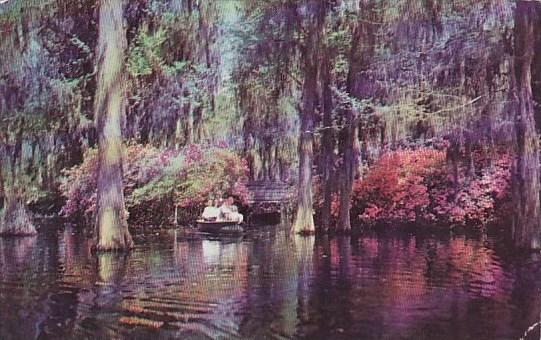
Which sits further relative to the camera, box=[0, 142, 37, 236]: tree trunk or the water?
box=[0, 142, 37, 236]: tree trunk

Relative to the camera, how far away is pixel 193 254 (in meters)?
3.11

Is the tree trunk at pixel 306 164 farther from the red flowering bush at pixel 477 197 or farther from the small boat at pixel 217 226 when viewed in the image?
the red flowering bush at pixel 477 197

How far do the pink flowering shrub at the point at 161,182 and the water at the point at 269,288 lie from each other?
0.13 m

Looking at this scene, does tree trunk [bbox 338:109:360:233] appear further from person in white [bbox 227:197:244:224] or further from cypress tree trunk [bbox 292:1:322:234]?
person in white [bbox 227:197:244:224]

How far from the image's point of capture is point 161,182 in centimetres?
314

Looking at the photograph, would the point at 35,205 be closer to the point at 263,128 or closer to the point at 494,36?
the point at 263,128

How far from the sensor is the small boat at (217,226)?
314 centimetres

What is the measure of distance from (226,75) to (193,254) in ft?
2.75

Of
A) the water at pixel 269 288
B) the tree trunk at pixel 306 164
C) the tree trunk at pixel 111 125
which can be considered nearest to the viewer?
the water at pixel 269 288

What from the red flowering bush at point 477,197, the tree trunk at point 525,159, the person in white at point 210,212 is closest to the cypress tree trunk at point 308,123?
the person in white at point 210,212

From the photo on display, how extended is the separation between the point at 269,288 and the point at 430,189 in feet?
3.00

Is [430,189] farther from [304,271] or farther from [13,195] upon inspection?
[13,195]

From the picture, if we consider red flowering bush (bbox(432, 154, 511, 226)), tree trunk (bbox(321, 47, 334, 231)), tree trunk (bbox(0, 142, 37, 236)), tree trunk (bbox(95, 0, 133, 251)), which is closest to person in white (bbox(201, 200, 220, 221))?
tree trunk (bbox(95, 0, 133, 251))

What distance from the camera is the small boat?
314cm
